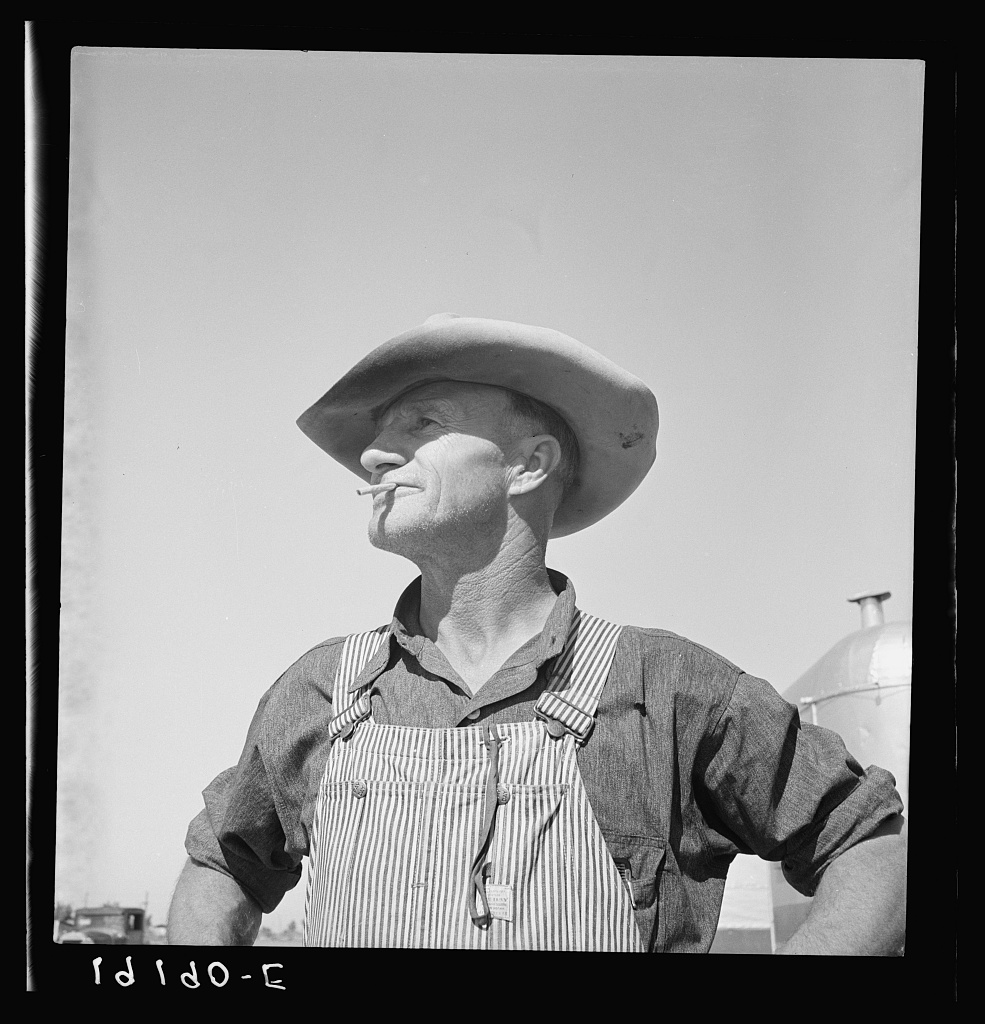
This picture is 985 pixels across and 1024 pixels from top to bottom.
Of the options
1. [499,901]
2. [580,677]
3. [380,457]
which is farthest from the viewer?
[380,457]

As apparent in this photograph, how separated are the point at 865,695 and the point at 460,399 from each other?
0.84 metres

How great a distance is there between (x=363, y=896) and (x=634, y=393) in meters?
0.94

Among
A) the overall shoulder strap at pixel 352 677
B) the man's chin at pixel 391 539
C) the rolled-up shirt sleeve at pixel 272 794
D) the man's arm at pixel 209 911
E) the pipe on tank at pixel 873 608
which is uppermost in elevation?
the man's chin at pixel 391 539

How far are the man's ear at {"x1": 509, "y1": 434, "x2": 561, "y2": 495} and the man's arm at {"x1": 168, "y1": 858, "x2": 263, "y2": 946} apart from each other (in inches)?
32.8

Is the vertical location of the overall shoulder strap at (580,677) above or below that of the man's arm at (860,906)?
above

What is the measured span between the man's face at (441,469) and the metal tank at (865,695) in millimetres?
598

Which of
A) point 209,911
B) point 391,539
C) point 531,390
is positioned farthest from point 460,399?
point 209,911

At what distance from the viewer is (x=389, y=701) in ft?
6.84

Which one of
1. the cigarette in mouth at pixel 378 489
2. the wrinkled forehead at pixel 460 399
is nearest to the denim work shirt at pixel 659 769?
the cigarette in mouth at pixel 378 489

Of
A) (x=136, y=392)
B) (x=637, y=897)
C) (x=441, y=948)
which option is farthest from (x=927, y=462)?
(x=136, y=392)

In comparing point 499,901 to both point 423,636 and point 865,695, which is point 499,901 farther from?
point 865,695

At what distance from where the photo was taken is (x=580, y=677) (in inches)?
80.4

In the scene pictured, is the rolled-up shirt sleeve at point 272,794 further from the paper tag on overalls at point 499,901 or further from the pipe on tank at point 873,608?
the pipe on tank at point 873,608

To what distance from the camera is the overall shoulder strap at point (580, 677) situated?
2.00 metres
